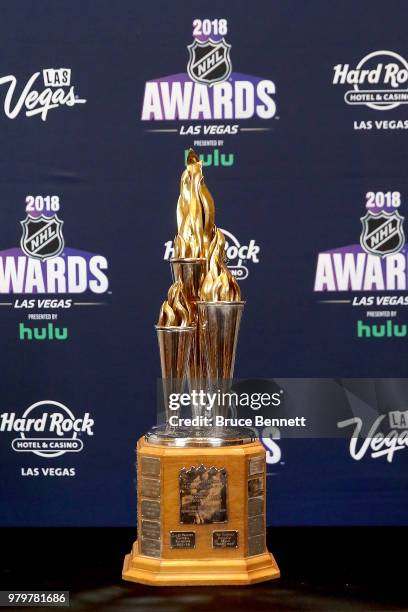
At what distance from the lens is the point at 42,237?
13.4 ft

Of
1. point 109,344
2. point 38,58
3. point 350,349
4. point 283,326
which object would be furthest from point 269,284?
point 38,58

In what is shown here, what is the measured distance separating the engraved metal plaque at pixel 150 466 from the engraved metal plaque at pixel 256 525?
0.35 m

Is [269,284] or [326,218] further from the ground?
[326,218]

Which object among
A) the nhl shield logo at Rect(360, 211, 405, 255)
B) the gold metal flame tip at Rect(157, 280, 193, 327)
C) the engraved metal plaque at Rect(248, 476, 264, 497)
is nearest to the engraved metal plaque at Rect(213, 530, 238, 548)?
the engraved metal plaque at Rect(248, 476, 264, 497)

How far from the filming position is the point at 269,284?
4.09 meters

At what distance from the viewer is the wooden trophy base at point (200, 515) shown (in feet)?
9.84

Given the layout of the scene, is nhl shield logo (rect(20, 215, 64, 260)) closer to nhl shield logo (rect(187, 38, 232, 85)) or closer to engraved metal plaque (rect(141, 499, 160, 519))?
nhl shield logo (rect(187, 38, 232, 85))

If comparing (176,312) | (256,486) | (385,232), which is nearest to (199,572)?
(256,486)

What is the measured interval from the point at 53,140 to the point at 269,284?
1162 mm

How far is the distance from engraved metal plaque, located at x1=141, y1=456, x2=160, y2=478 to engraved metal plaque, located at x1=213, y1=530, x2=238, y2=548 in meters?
0.28

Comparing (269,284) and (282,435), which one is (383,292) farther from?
(282,435)

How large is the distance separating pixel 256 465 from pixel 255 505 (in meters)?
0.13

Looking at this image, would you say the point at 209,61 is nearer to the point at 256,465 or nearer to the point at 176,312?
the point at 176,312

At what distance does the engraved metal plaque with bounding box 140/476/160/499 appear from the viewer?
119 inches
